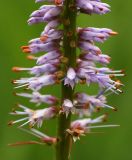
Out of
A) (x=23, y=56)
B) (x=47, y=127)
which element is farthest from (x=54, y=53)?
(x=23, y=56)

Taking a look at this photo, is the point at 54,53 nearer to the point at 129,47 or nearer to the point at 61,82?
the point at 61,82

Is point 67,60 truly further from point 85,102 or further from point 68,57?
point 85,102

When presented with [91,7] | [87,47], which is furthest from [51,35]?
[91,7]

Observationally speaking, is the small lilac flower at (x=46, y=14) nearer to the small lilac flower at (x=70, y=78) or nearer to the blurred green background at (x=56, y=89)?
the small lilac flower at (x=70, y=78)

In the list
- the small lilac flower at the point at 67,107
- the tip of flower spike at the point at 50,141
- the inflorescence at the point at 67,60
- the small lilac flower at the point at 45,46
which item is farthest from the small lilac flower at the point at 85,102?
the small lilac flower at the point at 45,46

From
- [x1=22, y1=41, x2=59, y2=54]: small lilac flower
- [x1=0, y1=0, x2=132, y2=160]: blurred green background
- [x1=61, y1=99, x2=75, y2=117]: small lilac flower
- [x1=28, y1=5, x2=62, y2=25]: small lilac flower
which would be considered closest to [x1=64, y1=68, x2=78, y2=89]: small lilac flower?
[x1=61, y1=99, x2=75, y2=117]: small lilac flower
